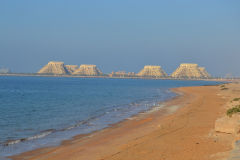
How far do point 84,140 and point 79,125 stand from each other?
527 cm

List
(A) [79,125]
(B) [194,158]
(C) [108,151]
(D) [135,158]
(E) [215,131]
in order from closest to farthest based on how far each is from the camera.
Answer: (B) [194,158], (D) [135,158], (C) [108,151], (E) [215,131], (A) [79,125]

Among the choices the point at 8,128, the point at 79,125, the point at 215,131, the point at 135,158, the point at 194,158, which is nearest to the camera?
the point at 194,158

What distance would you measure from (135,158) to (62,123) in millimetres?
11345

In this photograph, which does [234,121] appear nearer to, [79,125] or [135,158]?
[135,158]

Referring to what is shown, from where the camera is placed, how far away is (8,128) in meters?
19.0

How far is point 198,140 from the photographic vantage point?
42.0ft

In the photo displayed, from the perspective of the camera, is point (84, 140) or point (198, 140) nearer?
point (198, 140)

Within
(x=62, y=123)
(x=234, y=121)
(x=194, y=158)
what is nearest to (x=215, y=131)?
(x=234, y=121)

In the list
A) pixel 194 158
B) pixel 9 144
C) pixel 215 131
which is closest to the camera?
pixel 194 158

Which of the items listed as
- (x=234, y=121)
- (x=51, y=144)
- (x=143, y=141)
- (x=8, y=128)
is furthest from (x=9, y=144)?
(x=234, y=121)

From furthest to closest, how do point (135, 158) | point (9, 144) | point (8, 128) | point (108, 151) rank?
point (8, 128), point (9, 144), point (108, 151), point (135, 158)

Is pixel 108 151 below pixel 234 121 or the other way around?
below

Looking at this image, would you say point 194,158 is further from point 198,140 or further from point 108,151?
point 108,151

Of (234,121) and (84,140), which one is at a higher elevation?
(234,121)
